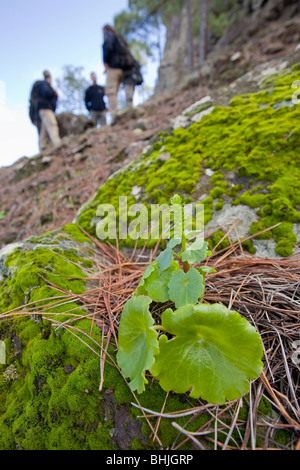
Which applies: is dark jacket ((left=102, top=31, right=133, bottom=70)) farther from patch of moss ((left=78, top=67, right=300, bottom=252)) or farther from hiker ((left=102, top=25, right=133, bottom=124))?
patch of moss ((left=78, top=67, right=300, bottom=252))

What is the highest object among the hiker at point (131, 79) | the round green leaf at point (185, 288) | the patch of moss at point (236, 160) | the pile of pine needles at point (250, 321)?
the hiker at point (131, 79)

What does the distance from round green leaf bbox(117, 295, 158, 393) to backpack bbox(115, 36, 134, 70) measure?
10.3 m

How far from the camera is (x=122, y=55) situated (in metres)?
8.89

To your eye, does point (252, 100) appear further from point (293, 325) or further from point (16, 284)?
point (16, 284)

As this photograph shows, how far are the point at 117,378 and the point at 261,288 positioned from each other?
0.88 meters

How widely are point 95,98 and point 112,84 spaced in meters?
0.83

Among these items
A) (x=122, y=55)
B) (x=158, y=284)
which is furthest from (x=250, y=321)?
(x=122, y=55)

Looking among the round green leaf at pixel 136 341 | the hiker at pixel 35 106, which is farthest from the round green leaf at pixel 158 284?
the hiker at pixel 35 106

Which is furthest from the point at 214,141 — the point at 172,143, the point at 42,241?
the point at 42,241

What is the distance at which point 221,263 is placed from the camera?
1.65 m

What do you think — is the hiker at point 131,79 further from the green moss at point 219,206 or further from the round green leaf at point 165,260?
the round green leaf at point 165,260

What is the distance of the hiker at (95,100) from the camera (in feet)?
29.7

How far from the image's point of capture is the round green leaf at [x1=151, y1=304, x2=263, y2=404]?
2.93 ft

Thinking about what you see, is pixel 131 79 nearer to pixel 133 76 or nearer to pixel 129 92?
pixel 133 76
